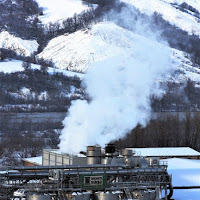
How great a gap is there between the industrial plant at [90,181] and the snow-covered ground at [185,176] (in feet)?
9.63

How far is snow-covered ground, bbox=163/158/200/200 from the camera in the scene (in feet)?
152

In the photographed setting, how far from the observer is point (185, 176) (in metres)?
53.4

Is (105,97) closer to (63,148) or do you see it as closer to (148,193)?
(63,148)

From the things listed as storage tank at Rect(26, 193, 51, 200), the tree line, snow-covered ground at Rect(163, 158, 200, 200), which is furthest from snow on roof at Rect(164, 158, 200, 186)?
the tree line

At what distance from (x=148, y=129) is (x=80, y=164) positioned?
52724 mm

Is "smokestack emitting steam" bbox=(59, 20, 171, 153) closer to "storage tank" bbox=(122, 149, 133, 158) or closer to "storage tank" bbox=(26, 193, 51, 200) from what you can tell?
"storage tank" bbox=(122, 149, 133, 158)

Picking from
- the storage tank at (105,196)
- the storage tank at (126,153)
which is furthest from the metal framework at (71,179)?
the storage tank at (126,153)

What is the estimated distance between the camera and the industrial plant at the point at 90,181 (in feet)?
125

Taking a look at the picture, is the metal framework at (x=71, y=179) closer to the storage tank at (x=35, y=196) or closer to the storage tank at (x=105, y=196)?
the storage tank at (x=35, y=196)

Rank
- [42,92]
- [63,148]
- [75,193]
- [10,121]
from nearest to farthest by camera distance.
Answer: [75,193] < [63,148] < [10,121] < [42,92]

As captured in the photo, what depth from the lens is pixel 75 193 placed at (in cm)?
3806

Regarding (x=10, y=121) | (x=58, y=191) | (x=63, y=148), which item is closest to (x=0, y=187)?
(x=58, y=191)

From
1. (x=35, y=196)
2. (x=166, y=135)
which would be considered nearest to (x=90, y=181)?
(x=35, y=196)

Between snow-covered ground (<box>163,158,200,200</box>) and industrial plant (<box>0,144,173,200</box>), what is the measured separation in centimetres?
294
